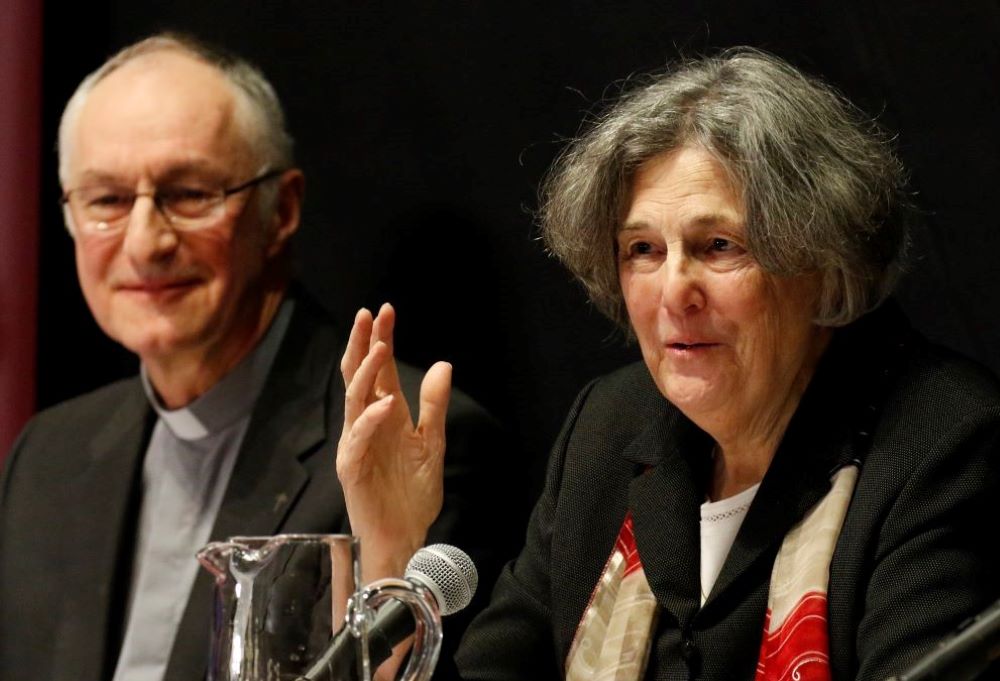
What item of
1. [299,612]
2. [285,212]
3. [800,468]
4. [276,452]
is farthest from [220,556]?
[285,212]

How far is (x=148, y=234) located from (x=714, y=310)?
1316mm

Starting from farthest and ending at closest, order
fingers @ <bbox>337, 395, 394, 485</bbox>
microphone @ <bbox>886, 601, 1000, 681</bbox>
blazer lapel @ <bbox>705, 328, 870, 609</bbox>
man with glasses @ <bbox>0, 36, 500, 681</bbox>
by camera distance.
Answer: man with glasses @ <bbox>0, 36, 500, 681</bbox>
fingers @ <bbox>337, 395, 394, 485</bbox>
blazer lapel @ <bbox>705, 328, 870, 609</bbox>
microphone @ <bbox>886, 601, 1000, 681</bbox>

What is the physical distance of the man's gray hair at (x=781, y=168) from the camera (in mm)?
1844

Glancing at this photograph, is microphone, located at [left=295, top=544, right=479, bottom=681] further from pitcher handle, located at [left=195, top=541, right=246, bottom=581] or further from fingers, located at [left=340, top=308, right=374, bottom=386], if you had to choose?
fingers, located at [left=340, top=308, right=374, bottom=386]

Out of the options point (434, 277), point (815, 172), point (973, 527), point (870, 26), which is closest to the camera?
Answer: point (973, 527)

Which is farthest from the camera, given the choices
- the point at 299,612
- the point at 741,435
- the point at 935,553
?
the point at 741,435

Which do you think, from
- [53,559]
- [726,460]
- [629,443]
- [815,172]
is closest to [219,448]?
[53,559]

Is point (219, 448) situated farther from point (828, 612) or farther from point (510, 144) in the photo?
point (828, 612)

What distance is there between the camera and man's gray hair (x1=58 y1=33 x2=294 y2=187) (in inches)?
113

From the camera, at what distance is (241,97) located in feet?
9.40

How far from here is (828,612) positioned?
67.8 inches

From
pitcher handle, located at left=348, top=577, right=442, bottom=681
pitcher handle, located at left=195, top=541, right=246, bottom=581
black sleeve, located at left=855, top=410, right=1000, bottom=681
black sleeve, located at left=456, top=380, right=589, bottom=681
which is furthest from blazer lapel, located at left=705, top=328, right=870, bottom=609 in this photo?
pitcher handle, located at left=195, top=541, right=246, bottom=581

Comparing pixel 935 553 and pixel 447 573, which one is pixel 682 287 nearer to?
pixel 935 553

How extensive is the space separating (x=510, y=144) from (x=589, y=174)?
0.77 m
